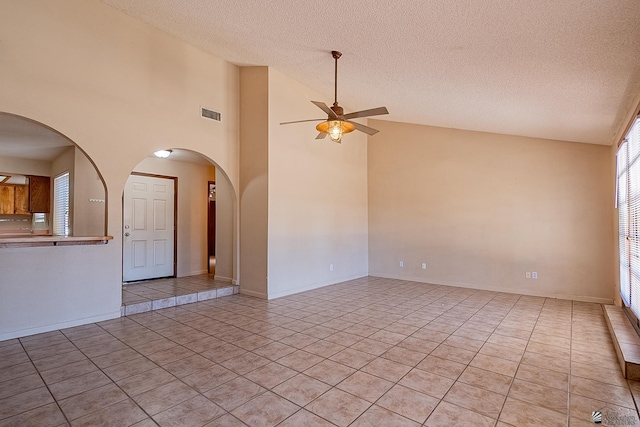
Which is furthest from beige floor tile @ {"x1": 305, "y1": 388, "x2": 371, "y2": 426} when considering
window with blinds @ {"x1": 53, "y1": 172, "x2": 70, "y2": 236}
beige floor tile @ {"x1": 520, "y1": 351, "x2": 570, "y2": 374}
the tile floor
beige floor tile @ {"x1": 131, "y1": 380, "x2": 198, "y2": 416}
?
Result: window with blinds @ {"x1": 53, "y1": 172, "x2": 70, "y2": 236}

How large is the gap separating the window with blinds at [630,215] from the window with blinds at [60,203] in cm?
845

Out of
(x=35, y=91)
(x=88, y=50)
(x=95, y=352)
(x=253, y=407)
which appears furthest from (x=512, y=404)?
(x=88, y=50)

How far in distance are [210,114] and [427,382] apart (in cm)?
477

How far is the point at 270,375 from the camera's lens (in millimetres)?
2662

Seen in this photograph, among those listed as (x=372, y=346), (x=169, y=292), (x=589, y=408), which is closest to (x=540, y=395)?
(x=589, y=408)

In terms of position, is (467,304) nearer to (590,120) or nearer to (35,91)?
(590,120)

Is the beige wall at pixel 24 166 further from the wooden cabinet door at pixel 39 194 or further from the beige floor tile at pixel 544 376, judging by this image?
the beige floor tile at pixel 544 376

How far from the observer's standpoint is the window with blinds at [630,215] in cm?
343

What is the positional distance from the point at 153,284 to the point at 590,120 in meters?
7.14

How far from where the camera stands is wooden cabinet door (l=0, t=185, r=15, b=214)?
7.25 meters

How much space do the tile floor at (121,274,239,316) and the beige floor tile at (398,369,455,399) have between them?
3.59 meters

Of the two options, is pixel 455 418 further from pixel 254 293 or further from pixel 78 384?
pixel 254 293

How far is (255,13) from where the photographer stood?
353cm

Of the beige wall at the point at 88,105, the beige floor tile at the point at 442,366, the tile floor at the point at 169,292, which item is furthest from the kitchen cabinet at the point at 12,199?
the beige floor tile at the point at 442,366
